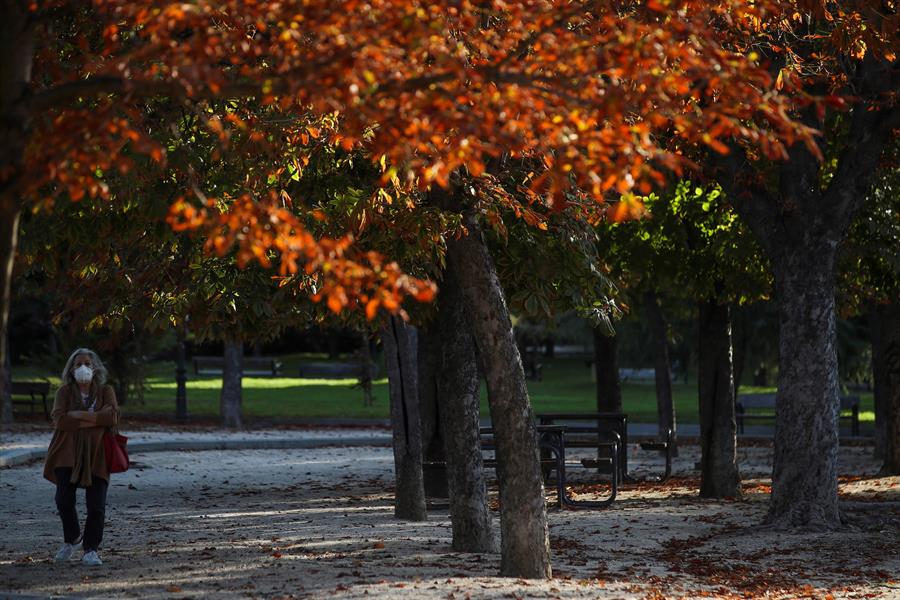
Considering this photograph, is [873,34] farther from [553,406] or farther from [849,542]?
[553,406]

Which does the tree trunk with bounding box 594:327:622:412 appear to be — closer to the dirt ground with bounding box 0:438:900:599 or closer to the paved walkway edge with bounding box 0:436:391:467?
the dirt ground with bounding box 0:438:900:599

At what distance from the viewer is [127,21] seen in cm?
870

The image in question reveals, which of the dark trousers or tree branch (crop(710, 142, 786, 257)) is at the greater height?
tree branch (crop(710, 142, 786, 257))

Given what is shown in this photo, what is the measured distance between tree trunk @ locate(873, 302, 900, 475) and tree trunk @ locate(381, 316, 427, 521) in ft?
28.3

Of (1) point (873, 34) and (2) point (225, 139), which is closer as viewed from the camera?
(2) point (225, 139)

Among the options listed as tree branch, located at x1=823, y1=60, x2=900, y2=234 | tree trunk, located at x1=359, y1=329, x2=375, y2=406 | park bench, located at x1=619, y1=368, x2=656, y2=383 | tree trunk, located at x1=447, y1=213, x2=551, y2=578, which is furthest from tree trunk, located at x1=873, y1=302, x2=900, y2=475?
park bench, located at x1=619, y1=368, x2=656, y2=383

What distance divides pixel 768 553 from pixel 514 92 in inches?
283

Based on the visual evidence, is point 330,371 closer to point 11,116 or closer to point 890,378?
point 890,378

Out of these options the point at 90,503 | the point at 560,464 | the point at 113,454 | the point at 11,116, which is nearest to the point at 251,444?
the point at 560,464

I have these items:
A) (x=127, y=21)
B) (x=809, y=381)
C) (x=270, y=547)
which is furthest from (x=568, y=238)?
(x=127, y=21)

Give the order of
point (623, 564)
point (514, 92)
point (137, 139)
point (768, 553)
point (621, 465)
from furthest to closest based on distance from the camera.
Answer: point (621, 465) → point (768, 553) → point (623, 564) → point (514, 92) → point (137, 139)

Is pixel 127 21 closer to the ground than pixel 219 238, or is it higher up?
higher up

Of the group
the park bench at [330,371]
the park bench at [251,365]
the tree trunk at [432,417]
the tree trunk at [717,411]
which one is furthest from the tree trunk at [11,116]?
the park bench at [251,365]

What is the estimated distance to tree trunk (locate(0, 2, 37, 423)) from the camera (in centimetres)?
637
